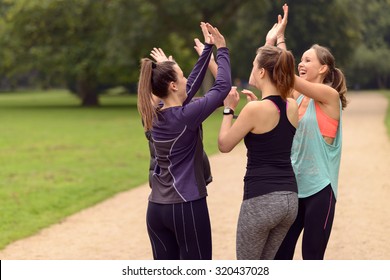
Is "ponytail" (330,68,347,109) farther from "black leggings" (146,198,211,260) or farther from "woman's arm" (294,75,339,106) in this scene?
"black leggings" (146,198,211,260)

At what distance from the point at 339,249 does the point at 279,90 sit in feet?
11.6

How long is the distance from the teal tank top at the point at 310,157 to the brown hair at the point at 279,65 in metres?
0.43

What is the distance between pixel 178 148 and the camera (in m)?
3.56

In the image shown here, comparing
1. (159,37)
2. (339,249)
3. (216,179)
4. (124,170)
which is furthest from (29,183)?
(159,37)

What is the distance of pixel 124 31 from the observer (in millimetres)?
35156

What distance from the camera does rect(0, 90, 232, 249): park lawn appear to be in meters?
8.89

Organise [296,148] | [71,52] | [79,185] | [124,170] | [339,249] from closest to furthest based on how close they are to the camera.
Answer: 1. [296,148]
2. [339,249]
3. [79,185]
4. [124,170]
5. [71,52]

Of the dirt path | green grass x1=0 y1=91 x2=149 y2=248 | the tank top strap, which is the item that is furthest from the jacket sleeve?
green grass x1=0 y1=91 x2=149 y2=248

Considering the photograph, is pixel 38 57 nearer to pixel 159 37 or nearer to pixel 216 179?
pixel 159 37

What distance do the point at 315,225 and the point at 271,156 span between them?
65 cm

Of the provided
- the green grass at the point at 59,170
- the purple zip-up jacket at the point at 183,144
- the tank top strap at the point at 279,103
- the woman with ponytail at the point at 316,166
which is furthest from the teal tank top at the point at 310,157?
the green grass at the point at 59,170

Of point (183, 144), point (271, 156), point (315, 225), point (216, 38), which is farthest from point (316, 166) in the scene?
point (216, 38)

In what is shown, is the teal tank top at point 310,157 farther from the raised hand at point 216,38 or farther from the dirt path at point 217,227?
the dirt path at point 217,227

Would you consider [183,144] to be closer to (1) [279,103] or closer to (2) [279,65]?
(1) [279,103]
